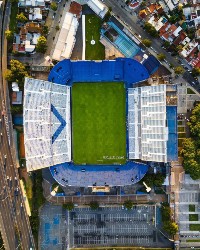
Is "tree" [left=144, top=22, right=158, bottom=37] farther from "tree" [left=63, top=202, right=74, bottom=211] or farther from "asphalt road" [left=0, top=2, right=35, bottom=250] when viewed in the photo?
"tree" [left=63, top=202, right=74, bottom=211]

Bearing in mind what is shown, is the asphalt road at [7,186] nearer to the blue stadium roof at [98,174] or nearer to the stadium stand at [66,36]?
the blue stadium roof at [98,174]

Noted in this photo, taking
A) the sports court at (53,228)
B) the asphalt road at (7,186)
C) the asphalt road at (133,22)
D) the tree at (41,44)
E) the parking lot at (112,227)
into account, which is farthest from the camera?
the parking lot at (112,227)

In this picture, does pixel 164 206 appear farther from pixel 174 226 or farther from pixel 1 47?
pixel 1 47

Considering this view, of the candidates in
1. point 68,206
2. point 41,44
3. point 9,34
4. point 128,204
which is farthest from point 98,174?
point 9,34

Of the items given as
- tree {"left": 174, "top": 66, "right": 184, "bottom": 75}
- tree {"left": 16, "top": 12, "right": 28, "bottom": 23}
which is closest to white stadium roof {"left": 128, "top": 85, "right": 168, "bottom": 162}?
tree {"left": 174, "top": 66, "right": 184, "bottom": 75}

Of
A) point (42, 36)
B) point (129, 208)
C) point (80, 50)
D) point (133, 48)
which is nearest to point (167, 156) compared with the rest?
point (129, 208)

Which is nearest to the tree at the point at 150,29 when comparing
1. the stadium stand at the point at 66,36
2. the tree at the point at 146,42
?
the tree at the point at 146,42
